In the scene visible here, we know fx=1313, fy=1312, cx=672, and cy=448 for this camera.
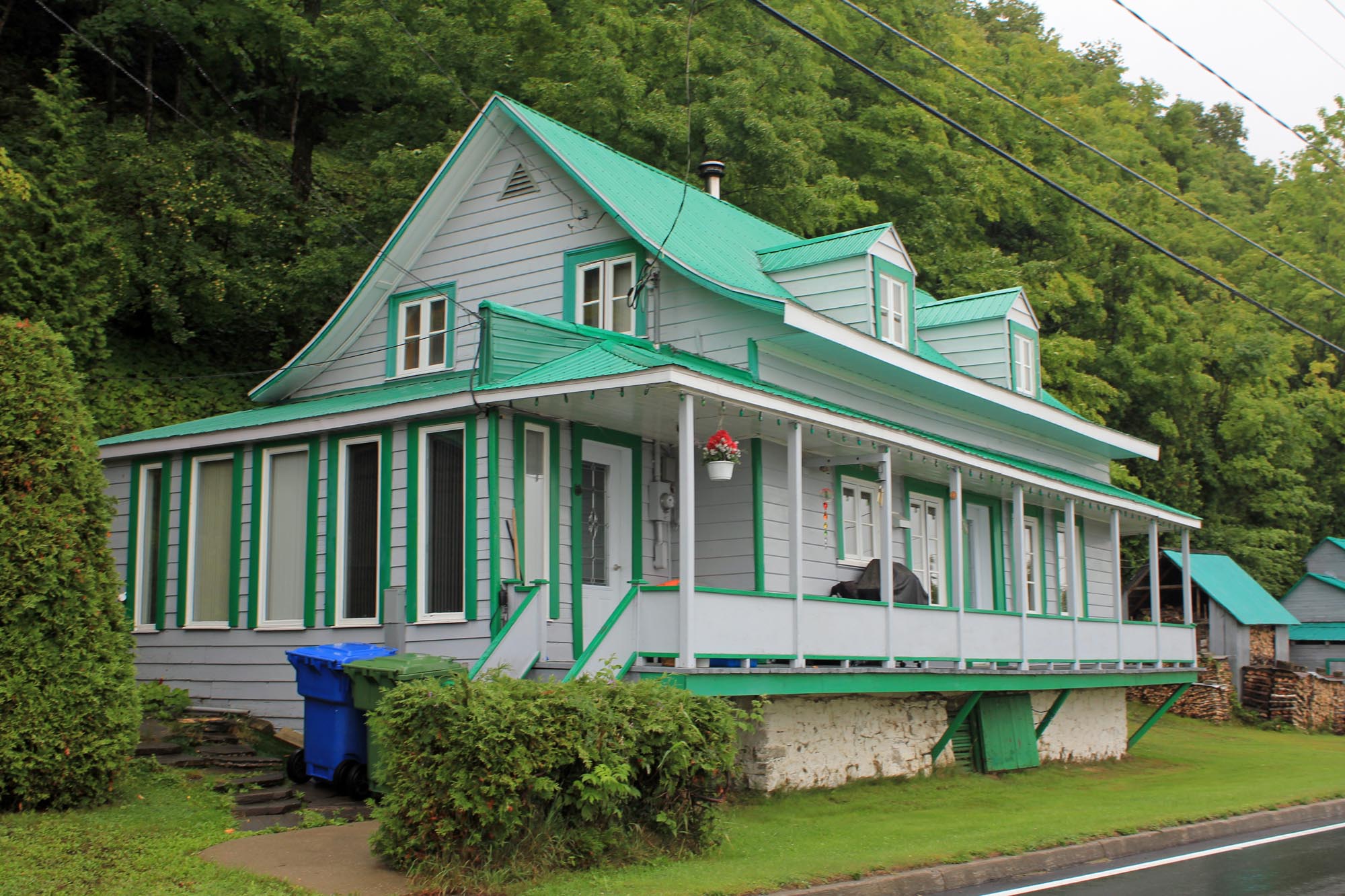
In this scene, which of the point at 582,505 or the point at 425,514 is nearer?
the point at 425,514

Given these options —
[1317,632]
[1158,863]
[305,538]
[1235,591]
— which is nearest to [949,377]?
[1158,863]

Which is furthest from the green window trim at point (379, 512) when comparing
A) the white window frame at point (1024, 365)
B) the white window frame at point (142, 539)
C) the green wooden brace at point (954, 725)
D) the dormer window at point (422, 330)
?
the white window frame at point (1024, 365)

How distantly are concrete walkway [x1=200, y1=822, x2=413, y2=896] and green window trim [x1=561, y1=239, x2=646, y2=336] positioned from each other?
8589 millimetres

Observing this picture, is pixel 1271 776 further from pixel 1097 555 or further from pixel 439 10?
pixel 439 10

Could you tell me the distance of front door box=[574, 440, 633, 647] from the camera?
580 inches

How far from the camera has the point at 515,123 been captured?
1802 centimetres

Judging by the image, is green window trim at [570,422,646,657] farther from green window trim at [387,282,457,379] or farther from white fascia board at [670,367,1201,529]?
green window trim at [387,282,457,379]

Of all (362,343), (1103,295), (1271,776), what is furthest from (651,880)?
(1103,295)

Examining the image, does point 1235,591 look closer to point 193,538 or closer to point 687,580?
point 687,580

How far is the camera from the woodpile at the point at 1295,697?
3156 cm

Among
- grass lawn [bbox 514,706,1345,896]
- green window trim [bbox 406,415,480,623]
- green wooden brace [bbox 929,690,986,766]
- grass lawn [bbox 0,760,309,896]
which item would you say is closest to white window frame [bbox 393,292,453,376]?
green window trim [bbox 406,415,480,623]

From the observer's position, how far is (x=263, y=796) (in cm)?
1144

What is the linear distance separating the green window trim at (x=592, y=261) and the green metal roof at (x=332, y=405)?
168 centimetres

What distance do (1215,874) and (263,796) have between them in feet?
26.0
